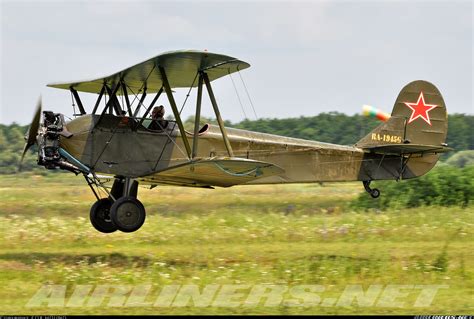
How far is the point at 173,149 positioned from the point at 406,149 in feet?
15.4

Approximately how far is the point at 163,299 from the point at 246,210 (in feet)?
30.0

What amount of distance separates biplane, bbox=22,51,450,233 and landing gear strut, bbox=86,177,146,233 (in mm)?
17

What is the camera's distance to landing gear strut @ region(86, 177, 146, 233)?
13.8 meters

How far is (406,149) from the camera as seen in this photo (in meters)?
16.3

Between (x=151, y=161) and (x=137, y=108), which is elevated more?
(x=137, y=108)

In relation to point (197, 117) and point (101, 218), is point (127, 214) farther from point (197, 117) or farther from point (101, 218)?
point (197, 117)

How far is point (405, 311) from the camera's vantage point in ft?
35.5

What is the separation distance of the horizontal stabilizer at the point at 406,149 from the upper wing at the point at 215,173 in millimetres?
2677

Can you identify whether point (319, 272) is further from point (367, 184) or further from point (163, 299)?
point (367, 184)

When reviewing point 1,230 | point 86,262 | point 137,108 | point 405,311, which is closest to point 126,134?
point 137,108

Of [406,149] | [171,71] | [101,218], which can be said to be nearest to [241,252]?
[101,218]

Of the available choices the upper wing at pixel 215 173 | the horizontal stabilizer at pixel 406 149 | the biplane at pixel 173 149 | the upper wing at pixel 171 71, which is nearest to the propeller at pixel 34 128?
the biplane at pixel 173 149

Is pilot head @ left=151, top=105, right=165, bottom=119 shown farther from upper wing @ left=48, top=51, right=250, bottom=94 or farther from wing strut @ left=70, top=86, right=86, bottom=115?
wing strut @ left=70, top=86, right=86, bottom=115

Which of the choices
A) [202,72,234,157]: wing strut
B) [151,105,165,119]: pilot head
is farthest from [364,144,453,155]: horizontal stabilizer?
[151,105,165,119]: pilot head
